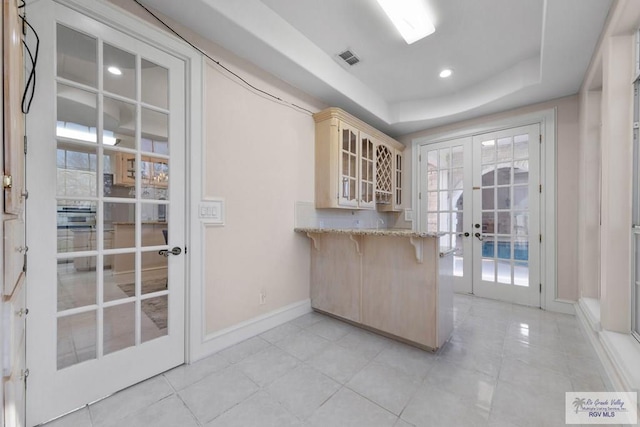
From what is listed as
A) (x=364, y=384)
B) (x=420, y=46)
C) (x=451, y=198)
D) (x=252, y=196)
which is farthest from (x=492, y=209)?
(x=252, y=196)

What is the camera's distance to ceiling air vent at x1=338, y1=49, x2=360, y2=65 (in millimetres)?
2701

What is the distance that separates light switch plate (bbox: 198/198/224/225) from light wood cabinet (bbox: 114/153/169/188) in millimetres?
305

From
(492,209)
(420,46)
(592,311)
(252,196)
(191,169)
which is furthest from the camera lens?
(492,209)

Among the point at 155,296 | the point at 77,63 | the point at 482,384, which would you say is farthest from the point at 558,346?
the point at 77,63

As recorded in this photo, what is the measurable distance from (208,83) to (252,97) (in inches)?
16.5

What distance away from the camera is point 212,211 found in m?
2.12

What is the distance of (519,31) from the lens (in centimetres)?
235

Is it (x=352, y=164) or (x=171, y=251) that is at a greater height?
(x=352, y=164)

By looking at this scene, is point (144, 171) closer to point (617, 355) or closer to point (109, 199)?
point (109, 199)

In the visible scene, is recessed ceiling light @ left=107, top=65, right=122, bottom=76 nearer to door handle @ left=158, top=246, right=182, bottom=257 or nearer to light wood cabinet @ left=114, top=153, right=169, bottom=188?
light wood cabinet @ left=114, top=153, right=169, bottom=188

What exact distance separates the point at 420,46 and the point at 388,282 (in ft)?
7.66

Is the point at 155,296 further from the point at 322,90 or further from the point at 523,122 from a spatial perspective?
the point at 523,122

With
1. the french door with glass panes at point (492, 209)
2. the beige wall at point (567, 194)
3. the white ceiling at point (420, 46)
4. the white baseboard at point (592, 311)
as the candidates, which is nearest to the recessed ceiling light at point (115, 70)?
the white ceiling at point (420, 46)

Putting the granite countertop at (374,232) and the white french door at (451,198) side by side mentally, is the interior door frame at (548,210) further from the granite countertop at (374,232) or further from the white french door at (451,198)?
the granite countertop at (374,232)
